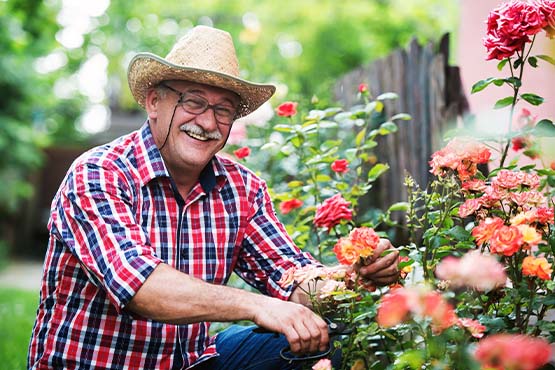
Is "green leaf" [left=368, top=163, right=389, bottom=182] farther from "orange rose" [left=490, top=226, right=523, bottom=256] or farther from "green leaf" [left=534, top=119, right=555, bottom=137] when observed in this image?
"orange rose" [left=490, top=226, right=523, bottom=256]

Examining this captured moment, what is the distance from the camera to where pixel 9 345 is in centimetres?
476

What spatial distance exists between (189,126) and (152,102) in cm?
24

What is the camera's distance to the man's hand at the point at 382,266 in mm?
2074

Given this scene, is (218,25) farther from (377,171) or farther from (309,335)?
(309,335)

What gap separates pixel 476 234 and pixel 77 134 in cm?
2719

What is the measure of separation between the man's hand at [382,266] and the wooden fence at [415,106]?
1.44m

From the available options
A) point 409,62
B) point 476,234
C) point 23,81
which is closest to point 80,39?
point 23,81

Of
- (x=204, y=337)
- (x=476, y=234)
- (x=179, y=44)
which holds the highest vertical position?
(x=179, y=44)

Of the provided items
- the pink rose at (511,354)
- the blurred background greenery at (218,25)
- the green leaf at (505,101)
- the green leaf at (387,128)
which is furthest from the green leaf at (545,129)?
the blurred background greenery at (218,25)

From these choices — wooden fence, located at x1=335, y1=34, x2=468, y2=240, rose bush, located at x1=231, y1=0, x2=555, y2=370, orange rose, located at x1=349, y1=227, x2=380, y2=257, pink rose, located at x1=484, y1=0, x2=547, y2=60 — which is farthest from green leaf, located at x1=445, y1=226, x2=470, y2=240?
wooden fence, located at x1=335, y1=34, x2=468, y2=240

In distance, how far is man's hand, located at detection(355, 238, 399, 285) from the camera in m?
2.07

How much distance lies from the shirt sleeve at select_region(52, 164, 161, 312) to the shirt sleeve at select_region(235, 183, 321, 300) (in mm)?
490

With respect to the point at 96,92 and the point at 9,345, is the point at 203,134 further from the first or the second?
the point at 96,92

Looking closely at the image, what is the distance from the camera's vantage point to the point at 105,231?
2049 mm
